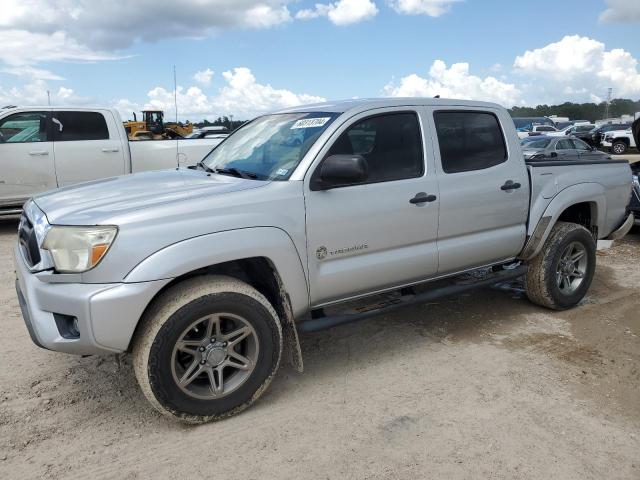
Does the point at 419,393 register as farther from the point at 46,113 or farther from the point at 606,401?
the point at 46,113

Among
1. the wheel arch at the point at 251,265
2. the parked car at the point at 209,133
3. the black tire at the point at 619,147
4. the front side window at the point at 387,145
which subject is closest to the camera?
the wheel arch at the point at 251,265

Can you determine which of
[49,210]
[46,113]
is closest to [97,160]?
[46,113]

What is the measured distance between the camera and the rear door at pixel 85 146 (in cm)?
884

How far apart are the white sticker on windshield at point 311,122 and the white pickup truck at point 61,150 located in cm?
607

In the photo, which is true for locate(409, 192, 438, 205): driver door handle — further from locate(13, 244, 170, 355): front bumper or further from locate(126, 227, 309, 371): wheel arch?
locate(13, 244, 170, 355): front bumper

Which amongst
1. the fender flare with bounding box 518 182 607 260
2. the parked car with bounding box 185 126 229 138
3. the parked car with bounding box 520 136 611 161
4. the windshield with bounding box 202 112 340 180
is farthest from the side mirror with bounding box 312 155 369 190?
the parked car with bounding box 520 136 611 161

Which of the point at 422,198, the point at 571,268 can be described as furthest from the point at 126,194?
the point at 571,268

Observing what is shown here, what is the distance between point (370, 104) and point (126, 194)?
1723mm

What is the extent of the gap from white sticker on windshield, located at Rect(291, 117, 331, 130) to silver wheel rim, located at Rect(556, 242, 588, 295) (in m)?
2.68

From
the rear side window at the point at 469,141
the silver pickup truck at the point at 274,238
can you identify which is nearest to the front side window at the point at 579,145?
the silver pickup truck at the point at 274,238

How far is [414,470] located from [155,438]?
1.41 m

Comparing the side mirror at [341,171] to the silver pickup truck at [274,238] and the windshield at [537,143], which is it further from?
the windshield at [537,143]

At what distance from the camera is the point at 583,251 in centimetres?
509

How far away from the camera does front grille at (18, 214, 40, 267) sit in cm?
305
